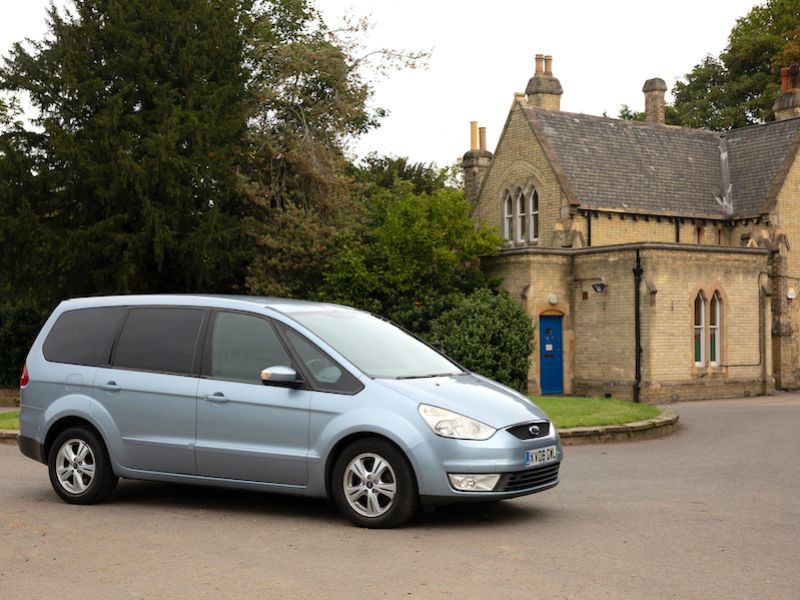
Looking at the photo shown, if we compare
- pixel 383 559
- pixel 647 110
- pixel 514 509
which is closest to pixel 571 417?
pixel 514 509

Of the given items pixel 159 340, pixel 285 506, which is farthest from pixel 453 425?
pixel 159 340

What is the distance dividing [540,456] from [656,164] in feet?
101

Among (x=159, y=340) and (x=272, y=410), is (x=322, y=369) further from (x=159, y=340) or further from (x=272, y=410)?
(x=159, y=340)

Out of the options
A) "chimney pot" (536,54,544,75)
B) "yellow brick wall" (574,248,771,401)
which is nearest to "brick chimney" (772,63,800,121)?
"chimney pot" (536,54,544,75)

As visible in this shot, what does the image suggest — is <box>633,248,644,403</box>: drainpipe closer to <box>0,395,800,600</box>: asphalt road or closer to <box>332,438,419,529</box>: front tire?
<box>0,395,800,600</box>: asphalt road

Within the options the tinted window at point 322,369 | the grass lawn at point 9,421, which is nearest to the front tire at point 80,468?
the tinted window at point 322,369

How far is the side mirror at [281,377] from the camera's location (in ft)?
29.6

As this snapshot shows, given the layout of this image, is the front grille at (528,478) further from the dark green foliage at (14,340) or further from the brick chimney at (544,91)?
the brick chimney at (544,91)

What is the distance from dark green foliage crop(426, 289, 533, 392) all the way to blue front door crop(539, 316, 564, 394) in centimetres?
207

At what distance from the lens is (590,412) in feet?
63.7

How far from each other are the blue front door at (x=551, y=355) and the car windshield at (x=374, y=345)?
21404mm

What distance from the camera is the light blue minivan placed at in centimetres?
862

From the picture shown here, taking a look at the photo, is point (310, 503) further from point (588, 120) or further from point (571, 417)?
point (588, 120)

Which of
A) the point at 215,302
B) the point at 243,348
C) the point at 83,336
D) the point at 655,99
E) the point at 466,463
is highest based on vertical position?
the point at 655,99
